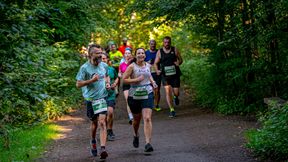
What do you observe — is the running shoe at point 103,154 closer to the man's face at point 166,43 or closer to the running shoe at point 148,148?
the running shoe at point 148,148

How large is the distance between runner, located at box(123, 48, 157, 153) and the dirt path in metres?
0.56

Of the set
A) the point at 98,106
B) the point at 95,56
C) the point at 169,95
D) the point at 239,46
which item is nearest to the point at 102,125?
the point at 98,106

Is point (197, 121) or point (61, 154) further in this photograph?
point (197, 121)

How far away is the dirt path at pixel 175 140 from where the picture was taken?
859 cm

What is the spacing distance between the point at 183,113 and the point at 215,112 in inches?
44.5

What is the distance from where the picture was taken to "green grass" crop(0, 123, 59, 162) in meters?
9.50

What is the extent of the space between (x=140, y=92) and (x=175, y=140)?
189 cm

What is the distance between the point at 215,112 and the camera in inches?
554

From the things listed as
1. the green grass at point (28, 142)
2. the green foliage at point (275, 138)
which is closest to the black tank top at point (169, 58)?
the green grass at point (28, 142)

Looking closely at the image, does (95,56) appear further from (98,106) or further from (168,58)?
(168,58)

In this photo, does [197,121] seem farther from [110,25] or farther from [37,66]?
[110,25]

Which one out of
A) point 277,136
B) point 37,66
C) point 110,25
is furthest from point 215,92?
point 110,25

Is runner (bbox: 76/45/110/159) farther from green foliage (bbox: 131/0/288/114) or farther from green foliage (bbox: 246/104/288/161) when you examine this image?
green foliage (bbox: 131/0/288/114)

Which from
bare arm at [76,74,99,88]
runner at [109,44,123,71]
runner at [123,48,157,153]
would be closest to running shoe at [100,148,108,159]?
runner at [123,48,157,153]
